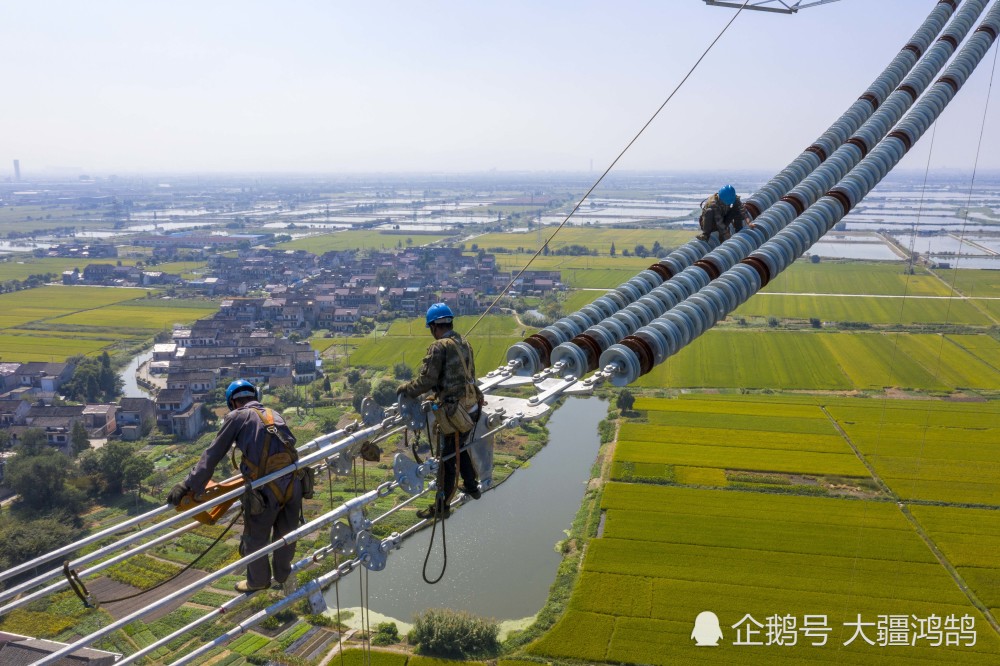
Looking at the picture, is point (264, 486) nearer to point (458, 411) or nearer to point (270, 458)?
point (270, 458)

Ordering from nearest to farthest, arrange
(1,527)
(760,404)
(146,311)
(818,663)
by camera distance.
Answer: (818,663) < (1,527) < (760,404) < (146,311)

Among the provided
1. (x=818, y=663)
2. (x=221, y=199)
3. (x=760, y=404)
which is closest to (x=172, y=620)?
(x=818, y=663)

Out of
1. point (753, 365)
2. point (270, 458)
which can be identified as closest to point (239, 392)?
point (270, 458)

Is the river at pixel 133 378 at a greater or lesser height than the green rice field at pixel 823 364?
lesser

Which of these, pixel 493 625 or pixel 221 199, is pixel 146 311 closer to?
pixel 493 625

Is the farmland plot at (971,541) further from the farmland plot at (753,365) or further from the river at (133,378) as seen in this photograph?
the river at (133,378)

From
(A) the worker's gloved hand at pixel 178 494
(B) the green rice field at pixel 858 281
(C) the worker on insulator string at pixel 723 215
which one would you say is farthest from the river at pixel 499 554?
(B) the green rice field at pixel 858 281

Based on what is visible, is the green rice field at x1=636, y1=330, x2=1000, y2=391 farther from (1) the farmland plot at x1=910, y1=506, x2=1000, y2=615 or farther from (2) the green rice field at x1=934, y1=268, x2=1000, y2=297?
(2) the green rice field at x1=934, y1=268, x2=1000, y2=297
